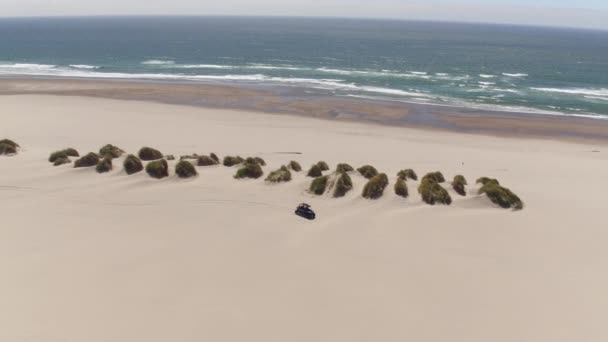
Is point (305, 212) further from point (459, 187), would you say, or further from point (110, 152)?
point (110, 152)

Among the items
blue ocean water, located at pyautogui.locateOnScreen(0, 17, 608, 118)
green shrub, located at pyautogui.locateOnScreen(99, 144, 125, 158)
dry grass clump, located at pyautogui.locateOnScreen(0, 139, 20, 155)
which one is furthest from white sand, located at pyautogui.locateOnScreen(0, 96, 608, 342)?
blue ocean water, located at pyautogui.locateOnScreen(0, 17, 608, 118)

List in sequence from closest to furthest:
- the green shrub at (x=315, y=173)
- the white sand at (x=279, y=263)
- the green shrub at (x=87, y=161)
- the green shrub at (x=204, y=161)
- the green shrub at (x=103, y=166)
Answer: the white sand at (x=279, y=263) < the green shrub at (x=103, y=166) < the green shrub at (x=87, y=161) < the green shrub at (x=315, y=173) < the green shrub at (x=204, y=161)

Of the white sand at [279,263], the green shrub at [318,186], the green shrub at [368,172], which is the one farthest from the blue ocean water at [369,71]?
the white sand at [279,263]

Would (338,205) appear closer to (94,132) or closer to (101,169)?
(101,169)

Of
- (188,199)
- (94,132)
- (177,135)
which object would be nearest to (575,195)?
(188,199)

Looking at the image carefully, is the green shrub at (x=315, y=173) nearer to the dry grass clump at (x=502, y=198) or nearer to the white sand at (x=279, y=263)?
the white sand at (x=279, y=263)
